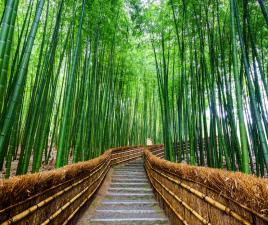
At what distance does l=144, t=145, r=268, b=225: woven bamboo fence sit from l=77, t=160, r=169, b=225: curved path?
43cm

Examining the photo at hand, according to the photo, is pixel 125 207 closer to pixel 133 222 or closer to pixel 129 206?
pixel 129 206

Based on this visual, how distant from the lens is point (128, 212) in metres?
3.47

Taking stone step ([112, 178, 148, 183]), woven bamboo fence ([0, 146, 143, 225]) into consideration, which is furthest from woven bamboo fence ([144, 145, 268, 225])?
stone step ([112, 178, 148, 183])

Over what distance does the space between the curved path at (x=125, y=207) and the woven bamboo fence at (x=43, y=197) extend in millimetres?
330

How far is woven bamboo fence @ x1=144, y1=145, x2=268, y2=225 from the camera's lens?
1.12 metres

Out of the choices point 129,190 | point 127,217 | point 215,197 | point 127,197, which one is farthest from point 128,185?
point 215,197

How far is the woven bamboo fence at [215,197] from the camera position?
1.12m

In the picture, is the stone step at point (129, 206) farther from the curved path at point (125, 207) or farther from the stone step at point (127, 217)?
the stone step at point (127, 217)

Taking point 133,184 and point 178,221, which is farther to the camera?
point 133,184

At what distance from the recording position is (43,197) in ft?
5.89

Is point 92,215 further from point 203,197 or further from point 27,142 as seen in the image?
point 203,197

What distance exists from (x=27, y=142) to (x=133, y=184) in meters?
2.39

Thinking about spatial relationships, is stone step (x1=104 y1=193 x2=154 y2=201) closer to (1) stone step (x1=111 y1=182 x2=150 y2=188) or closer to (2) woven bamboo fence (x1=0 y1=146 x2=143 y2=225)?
(1) stone step (x1=111 y1=182 x2=150 y2=188)

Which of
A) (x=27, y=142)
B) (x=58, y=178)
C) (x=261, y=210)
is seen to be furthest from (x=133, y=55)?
(x=261, y=210)
